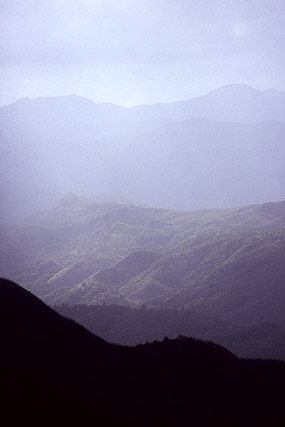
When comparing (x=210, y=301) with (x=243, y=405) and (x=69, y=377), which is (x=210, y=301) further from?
(x=69, y=377)

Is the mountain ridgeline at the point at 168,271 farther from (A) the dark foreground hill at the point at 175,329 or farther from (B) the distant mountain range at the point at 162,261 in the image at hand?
(B) the distant mountain range at the point at 162,261

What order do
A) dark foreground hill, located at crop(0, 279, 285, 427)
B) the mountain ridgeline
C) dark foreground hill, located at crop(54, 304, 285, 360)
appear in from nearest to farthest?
dark foreground hill, located at crop(0, 279, 285, 427) → dark foreground hill, located at crop(54, 304, 285, 360) → the mountain ridgeline

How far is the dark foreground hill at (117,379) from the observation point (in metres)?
17.7

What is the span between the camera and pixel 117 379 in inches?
850

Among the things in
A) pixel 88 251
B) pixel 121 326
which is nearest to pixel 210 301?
pixel 121 326

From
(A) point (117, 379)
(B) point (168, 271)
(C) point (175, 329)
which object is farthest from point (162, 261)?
(A) point (117, 379)

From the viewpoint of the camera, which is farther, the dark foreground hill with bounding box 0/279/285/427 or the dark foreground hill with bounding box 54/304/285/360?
the dark foreground hill with bounding box 54/304/285/360

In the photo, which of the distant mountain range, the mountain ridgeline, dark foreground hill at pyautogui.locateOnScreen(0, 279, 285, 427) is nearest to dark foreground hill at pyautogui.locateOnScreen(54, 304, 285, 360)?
the mountain ridgeline

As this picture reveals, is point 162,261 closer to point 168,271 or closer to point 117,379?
point 168,271

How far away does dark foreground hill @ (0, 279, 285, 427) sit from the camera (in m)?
17.7

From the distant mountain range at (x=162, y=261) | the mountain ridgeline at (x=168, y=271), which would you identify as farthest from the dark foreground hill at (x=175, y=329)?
the distant mountain range at (x=162, y=261)

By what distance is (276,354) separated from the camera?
52.9 m

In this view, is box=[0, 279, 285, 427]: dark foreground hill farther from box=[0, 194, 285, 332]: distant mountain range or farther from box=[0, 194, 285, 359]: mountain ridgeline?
box=[0, 194, 285, 332]: distant mountain range

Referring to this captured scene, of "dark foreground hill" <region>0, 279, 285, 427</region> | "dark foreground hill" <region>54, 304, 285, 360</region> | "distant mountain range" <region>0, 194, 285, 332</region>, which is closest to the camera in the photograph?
"dark foreground hill" <region>0, 279, 285, 427</region>
